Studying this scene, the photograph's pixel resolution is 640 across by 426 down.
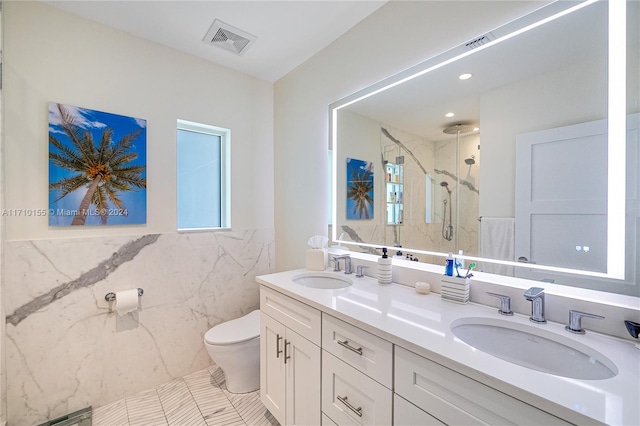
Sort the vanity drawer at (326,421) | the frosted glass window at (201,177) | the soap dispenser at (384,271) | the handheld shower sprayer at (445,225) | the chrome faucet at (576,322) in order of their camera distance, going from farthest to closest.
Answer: the frosted glass window at (201,177)
the soap dispenser at (384,271)
the handheld shower sprayer at (445,225)
the vanity drawer at (326,421)
the chrome faucet at (576,322)

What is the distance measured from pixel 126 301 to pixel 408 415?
183 centimetres

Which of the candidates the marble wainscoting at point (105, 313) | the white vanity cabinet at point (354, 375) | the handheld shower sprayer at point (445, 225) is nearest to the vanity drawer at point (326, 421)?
the white vanity cabinet at point (354, 375)

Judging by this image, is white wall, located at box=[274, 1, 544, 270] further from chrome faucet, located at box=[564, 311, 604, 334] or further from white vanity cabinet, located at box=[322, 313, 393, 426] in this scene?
chrome faucet, located at box=[564, 311, 604, 334]

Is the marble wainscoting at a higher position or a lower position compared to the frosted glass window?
lower

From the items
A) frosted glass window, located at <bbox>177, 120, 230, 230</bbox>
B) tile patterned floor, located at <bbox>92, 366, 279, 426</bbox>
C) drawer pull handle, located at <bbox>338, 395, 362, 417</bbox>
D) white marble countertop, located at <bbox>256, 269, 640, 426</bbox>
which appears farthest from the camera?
frosted glass window, located at <bbox>177, 120, 230, 230</bbox>

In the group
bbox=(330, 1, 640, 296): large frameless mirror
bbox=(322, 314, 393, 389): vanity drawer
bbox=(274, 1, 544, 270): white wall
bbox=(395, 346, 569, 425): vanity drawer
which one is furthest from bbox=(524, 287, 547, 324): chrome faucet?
bbox=(274, 1, 544, 270): white wall

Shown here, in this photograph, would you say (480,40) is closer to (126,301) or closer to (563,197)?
(563,197)

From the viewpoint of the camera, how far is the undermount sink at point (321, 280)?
1.76 meters

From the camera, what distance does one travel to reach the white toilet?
1841 millimetres

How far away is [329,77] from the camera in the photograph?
6.71 ft

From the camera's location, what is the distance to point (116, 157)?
6.03 feet

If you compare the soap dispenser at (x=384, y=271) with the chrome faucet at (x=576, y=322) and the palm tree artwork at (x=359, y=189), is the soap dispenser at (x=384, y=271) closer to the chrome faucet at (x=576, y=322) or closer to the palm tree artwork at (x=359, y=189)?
the palm tree artwork at (x=359, y=189)

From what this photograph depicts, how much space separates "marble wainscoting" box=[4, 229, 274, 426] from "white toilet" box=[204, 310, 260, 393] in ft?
1.22

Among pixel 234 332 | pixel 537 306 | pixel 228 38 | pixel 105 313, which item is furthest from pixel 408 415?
pixel 228 38
